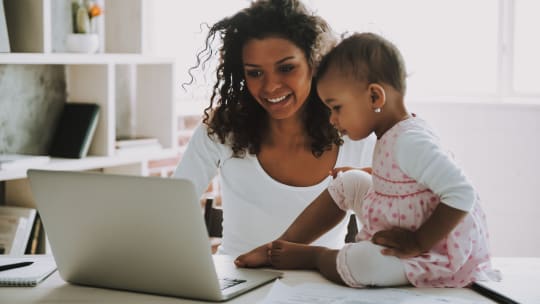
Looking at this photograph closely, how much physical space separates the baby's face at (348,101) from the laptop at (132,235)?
0.30 metres

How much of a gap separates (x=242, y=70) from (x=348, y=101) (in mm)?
789

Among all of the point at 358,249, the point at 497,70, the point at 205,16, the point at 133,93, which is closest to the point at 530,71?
the point at 497,70

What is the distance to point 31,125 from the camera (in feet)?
9.93

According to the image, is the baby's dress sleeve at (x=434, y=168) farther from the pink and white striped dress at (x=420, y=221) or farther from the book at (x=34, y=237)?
the book at (x=34, y=237)

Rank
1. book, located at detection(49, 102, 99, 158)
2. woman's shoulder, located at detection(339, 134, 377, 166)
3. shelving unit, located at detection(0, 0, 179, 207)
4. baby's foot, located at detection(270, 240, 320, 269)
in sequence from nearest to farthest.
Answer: baby's foot, located at detection(270, 240, 320, 269)
woman's shoulder, located at detection(339, 134, 377, 166)
shelving unit, located at detection(0, 0, 179, 207)
book, located at detection(49, 102, 99, 158)

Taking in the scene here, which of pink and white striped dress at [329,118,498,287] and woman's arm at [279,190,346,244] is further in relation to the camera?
woman's arm at [279,190,346,244]

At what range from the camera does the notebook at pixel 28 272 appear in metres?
1.39

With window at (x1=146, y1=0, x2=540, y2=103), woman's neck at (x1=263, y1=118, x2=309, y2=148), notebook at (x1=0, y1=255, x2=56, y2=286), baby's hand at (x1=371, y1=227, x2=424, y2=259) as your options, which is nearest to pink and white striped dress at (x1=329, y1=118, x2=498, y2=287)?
baby's hand at (x1=371, y1=227, x2=424, y2=259)

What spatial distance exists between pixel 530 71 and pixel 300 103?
2.35 m

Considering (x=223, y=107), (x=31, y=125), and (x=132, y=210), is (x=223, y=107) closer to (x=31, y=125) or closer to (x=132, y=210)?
(x=132, y=210)

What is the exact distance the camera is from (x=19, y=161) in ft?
8.89

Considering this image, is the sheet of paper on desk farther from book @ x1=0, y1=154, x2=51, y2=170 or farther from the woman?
book @ x1=0, y1=154, x2=51, y2=170

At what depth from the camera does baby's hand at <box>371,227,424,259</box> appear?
1300 millimetres

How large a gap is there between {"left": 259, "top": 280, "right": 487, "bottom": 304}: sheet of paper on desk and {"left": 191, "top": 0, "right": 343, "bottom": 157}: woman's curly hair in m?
0.80
